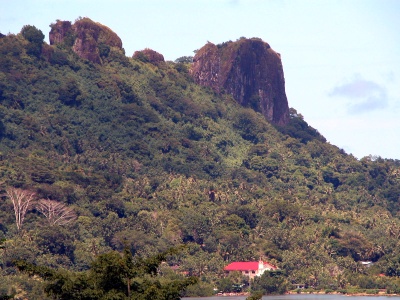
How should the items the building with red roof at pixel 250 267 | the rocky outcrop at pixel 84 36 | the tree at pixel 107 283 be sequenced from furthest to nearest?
1. the rocky outcrop at pixel 84 36
2. the building with red roof at pixel 250 267
3. the tree at pixel 107 283

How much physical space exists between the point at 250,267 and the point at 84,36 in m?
80.6

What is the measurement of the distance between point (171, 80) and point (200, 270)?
84.0m

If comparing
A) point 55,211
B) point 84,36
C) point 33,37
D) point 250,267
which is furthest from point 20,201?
point 84,36

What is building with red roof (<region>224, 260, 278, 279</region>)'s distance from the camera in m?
122

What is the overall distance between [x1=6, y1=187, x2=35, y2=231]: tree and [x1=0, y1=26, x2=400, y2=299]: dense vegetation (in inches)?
12.9

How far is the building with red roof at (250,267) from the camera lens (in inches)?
4783

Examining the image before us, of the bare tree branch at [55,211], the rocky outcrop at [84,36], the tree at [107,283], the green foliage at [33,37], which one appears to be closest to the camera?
the tree at [107,283]

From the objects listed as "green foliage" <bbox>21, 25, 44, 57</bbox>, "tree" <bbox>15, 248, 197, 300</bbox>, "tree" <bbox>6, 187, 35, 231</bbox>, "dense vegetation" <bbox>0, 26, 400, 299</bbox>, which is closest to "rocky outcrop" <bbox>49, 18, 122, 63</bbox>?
"dense vegetation" <bbox>0, 26, 400, 299</bbox>

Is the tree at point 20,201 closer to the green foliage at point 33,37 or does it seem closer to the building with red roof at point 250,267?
the building with red roof at point 250,267

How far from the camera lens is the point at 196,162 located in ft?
571

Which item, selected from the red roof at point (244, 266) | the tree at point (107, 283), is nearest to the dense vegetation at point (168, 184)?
the red roof at point (244, 266)

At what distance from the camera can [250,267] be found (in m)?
122

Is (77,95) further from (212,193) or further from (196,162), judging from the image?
(212,193)

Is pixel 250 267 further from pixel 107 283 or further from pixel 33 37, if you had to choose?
pixel 107 283
